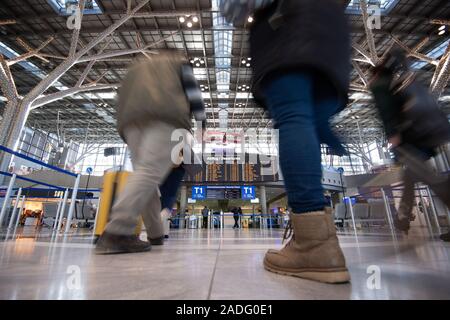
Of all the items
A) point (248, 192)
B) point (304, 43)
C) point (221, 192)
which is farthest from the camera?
point (248, 192)

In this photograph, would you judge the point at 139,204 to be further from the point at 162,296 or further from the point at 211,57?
the point at 211,57

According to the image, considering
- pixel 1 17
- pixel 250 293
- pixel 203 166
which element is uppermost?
pixel 1 17

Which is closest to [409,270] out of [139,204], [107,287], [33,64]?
[107,287]

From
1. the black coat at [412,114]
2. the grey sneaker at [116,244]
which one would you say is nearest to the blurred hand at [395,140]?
the black coat at [412,114]

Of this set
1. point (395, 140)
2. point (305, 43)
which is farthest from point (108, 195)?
point (395, 140)

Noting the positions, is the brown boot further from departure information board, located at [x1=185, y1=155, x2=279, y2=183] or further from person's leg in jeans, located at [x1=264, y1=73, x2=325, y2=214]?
departure information board, located at [x1=185, y1=155, x2=279, y2=183]

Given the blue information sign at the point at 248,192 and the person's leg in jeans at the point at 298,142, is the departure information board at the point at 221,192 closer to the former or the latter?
the blue information sign at the point at 248,192

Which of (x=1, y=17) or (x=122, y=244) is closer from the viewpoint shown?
(x=122, y=244)

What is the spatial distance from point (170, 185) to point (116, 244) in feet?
2.18

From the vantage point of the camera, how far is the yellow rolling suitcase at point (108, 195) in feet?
6.09

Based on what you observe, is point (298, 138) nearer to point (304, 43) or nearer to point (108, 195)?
point (304, 43)

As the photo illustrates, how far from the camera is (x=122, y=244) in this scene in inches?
46.4

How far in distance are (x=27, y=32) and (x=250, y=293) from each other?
1298cm

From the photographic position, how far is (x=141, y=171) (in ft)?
4.07
